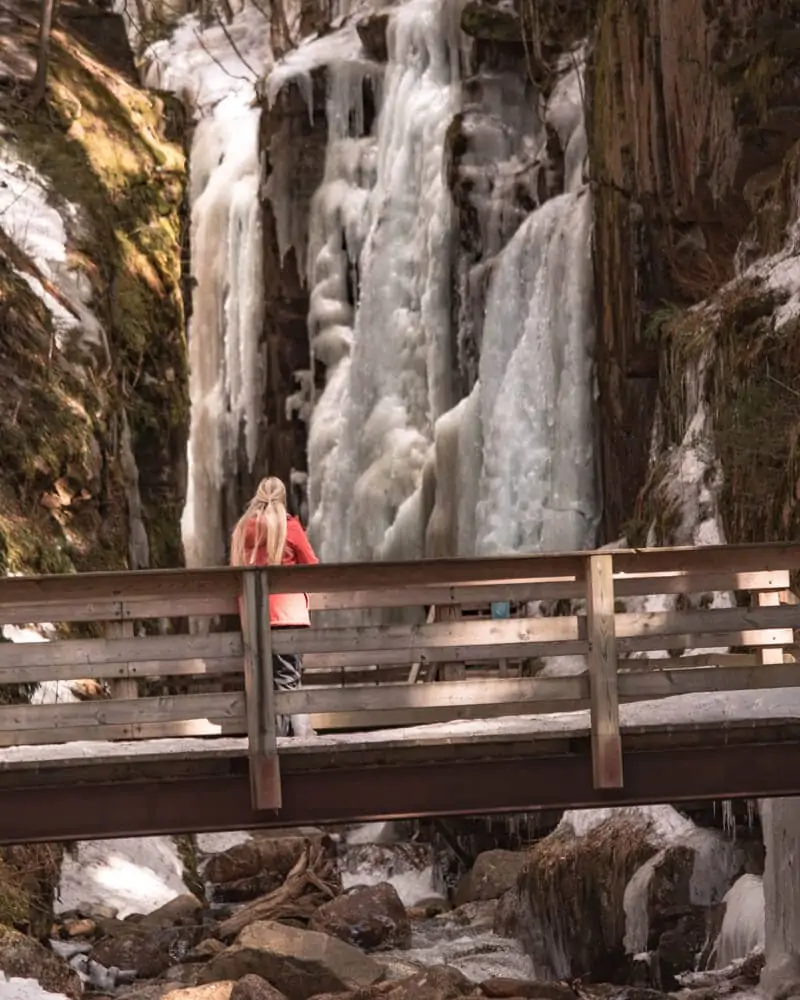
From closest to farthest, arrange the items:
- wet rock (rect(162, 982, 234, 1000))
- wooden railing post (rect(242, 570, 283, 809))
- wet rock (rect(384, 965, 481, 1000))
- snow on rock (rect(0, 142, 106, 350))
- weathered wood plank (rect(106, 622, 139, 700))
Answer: wooden railing post (rect(242, 570, 283, 809)) → weathered wood plank (rect(106, 622, 139, 700)) → wet rock (rect(162, 982, 234, 1000)) → wet rock (rect(384, 965, 481, 1000)) → snow on rock (rect(0, 142, 106, 350))

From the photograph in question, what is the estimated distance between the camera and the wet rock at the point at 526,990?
13.8m

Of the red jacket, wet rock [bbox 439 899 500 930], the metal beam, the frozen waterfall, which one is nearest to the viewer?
the metal beam

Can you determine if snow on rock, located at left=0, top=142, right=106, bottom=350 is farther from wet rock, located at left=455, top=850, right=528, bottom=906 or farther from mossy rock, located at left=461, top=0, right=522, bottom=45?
mossy rock, located at left=461, top=0, right=522, bottom=45

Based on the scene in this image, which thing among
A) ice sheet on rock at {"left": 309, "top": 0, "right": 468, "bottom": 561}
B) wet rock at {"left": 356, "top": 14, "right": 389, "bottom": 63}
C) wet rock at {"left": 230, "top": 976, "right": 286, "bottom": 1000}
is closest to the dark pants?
wet rock at {"left": 230, "top": 976, "right": 286, "bottom": 1000}

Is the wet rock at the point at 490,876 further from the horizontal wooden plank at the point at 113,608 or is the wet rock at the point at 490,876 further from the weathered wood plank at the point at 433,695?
the horizontal wooden plank at the point at 113,608

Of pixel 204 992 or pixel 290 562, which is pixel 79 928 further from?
pixel 290 562

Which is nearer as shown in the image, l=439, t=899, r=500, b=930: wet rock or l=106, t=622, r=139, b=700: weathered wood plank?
l=106, t=622, r=139, b=700: weathered wood plank

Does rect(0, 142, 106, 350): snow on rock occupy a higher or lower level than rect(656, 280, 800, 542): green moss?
higher

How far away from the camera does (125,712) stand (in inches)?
350

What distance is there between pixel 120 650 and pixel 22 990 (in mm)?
4393

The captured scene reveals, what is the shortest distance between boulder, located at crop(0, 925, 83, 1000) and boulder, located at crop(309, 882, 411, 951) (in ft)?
11.1

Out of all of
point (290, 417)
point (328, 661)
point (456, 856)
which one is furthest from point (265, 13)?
point (328, 661)

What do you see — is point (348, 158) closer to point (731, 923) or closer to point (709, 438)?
point (709, 438)

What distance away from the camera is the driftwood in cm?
1630
